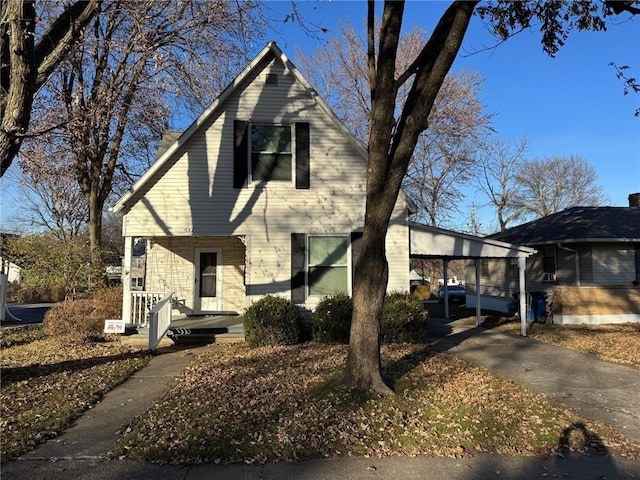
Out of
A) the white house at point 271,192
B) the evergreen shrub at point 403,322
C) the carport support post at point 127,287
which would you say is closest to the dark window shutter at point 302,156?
the white house at point 271,192

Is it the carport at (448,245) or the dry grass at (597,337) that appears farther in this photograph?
the carport at (448,245)

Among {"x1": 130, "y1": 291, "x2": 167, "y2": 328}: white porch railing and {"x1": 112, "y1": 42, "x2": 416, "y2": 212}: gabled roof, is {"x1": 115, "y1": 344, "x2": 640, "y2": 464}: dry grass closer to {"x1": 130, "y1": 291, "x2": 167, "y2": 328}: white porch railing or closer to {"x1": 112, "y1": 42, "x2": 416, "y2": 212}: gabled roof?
{"x1": 130, "y1": 291, "x2": 167, "y2": 328}: white porch railing

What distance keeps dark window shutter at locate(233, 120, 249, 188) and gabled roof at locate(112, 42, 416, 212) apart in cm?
72

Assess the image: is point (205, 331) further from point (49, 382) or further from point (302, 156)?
point (302, 156)

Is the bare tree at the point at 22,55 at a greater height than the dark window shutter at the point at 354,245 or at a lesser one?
greater

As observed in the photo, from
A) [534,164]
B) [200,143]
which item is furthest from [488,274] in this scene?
[534,164]

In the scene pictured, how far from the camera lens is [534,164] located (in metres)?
47.2

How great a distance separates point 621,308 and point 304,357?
42.3ft

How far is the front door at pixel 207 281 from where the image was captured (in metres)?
14.2

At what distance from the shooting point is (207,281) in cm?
1433

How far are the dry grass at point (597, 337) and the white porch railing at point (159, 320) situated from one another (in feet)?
30.9

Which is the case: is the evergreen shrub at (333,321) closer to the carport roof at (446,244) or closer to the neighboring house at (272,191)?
the neighboring house at (272,191)

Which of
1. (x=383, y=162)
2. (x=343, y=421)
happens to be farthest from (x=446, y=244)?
(x=343, y=421)

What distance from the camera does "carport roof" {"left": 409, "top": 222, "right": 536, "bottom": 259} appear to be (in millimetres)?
12867
